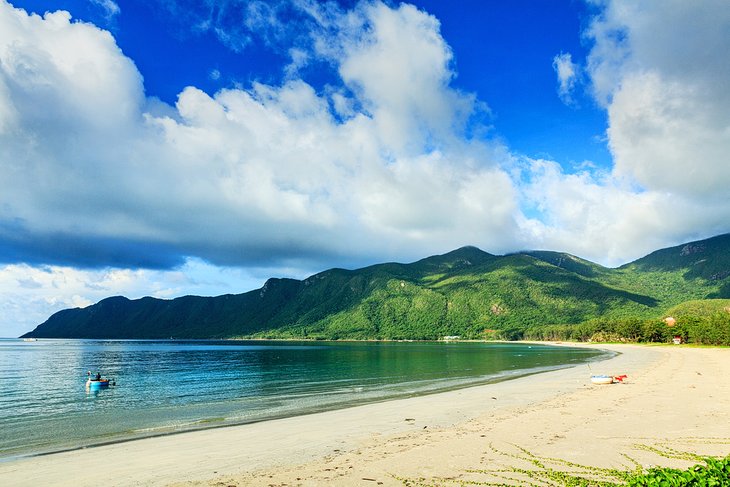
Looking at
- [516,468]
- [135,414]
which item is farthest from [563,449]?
[135,414]

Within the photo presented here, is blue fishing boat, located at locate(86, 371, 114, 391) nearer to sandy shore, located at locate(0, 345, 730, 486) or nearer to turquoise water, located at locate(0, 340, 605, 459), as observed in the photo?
turquoise water, located at locate(0, 340, 605, 459)

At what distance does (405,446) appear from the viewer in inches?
758

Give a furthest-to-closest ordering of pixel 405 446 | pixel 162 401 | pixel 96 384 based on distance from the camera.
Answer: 1. pixel 96 384
2. pixel 162 401
3. pixel 405 446

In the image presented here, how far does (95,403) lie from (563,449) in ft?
147

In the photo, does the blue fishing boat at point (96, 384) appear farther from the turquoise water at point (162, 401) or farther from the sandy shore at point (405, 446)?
the sandy shore at point (405, 446)

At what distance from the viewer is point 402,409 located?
3244 cm

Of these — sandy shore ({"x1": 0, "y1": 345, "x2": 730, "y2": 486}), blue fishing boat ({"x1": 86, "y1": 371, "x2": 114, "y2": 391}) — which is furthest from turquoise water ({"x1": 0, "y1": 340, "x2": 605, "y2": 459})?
sandy shore ({"x1": 0, "y1": 345, "x2": 730, "y2": 486})

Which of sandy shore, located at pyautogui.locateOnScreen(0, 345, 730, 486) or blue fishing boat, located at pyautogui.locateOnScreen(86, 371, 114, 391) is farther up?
sandy shore, located at pyautogui.locateOnScreen(0, 345, 730, 486)

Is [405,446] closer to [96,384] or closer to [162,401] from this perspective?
[162,401]

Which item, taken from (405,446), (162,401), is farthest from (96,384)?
(405,446)

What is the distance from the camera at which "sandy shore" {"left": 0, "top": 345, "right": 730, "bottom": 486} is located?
15364 millimetres

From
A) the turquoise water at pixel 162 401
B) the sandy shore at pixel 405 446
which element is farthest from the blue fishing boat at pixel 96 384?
the sandy shore at pixel 405 446

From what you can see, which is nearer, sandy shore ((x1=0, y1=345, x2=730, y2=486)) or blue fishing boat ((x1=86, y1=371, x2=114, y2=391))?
sandy shore ((x1=0, y1=345, x2=730, y2=486))

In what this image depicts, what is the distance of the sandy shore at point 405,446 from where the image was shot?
1536 centimetres
